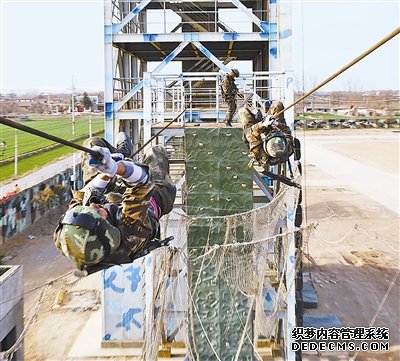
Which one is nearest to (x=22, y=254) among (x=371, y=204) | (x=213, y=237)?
(x=213, y=237)

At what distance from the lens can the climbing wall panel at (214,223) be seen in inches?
288

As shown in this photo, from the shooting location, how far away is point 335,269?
1762 centimetres

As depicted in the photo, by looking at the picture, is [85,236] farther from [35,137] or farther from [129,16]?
[35,137]

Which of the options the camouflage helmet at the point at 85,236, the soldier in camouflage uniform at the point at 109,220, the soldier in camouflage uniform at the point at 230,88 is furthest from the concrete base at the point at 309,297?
the camouflage helmet at the point at 85,236

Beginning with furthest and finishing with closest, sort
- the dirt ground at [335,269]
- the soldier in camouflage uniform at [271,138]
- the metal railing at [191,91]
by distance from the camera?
the dirt ground at [335,269] < the metal railing at [191,91] < the soldier in camouflage uniform at [271,138]

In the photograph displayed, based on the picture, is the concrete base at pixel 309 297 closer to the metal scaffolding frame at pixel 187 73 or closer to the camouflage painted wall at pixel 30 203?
the metal scaffolding frame at pixel 187 73

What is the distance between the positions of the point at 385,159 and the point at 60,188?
33.9 m

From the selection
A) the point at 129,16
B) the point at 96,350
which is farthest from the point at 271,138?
the point at 96,350

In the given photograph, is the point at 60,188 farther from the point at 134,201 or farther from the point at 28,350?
the point at 134,201

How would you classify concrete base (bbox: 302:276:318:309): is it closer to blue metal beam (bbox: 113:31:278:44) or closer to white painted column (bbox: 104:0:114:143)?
white painted column (bbox: 104:0:114:143)

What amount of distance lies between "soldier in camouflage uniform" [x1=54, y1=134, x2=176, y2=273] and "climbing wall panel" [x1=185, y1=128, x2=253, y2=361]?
3.25 metres

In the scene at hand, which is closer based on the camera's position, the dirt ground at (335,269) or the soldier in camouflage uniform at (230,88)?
the soldier in camouflage uniform at (230,88)

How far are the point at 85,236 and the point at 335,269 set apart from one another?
15.6 meters

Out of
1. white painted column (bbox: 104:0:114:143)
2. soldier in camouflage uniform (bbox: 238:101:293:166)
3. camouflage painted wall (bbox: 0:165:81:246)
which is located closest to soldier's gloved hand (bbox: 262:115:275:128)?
soldier in camouflage uniform (bbox: 238:101:293:166)
